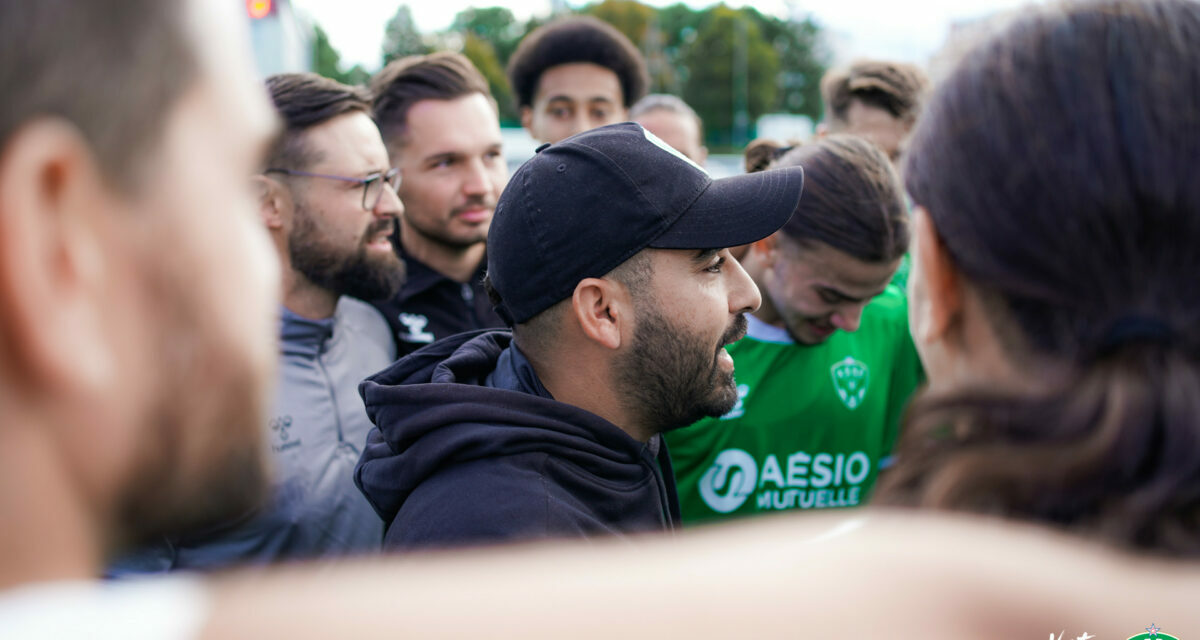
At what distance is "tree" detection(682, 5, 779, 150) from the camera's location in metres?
66.3

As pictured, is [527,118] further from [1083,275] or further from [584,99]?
[1083,275]

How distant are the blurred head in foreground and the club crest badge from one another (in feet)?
9.50

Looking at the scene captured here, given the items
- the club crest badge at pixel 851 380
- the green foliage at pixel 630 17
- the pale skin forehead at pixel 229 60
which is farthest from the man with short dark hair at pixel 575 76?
the green foliage at pixel 630 17

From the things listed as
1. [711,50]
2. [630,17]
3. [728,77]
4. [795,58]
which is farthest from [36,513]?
[795,58]

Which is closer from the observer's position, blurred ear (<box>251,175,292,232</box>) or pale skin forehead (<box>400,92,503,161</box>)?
A: blurred ear (<box>251,175,292,232</box>)

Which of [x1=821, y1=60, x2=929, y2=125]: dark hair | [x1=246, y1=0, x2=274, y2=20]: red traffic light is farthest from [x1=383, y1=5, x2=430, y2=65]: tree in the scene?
[x1=821, y1=60, x2=929, y2=125]: dark hair

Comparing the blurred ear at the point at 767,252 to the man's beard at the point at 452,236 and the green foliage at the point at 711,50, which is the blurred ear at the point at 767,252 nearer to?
the man's beard at the point at 452,236

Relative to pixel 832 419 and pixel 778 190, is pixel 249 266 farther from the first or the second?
pixel 832 419

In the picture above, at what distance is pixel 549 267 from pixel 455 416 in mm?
520

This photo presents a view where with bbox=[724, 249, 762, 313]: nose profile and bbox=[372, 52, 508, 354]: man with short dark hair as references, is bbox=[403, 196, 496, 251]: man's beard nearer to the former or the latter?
bbox=[372, 52, 508, 354]: man with short dark hair

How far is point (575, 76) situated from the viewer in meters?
5.44

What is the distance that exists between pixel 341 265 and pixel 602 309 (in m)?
1.55

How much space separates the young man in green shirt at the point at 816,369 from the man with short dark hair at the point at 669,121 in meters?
2.98

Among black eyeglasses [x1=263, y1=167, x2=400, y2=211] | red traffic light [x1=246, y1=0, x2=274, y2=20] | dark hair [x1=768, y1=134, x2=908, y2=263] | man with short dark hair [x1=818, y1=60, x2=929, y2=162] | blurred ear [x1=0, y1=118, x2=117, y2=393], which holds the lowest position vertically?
black eyeglasses [x1=263, y1=167, x2=400, y2=211]
